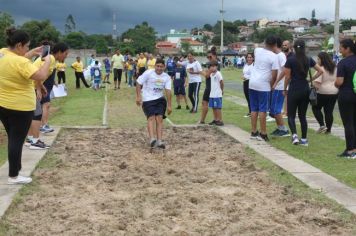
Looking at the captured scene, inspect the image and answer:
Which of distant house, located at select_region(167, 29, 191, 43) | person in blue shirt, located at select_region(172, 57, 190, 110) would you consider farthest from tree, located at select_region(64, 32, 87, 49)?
person in blue shirt, located at select_region(172, 57, 190, 110)

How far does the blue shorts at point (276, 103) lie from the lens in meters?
11.3

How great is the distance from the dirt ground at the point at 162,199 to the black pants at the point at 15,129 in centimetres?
41

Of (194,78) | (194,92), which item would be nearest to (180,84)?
(194,92)

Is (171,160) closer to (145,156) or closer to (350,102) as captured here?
(145,156)

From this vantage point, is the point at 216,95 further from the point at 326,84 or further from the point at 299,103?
the point at 299,103

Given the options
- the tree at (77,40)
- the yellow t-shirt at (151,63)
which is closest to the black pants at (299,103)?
the yellow t-shirt at (151,63)

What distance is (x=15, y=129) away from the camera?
6.75 m

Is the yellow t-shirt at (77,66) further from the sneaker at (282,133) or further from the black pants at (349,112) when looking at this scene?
the black pants at (349,112)

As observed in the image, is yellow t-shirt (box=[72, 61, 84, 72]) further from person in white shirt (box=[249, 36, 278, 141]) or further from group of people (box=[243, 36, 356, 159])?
person in white shirt (box=[249, 36, 278, 141])

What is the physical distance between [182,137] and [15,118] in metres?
4.82

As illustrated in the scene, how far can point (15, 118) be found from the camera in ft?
22.1

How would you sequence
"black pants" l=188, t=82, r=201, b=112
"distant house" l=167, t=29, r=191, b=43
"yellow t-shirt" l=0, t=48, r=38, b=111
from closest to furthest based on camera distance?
"yellow t-shirt" l=0, t=48, r=38, b=111 < "black pants" l=188, t=82, r=201, b=112 < "distant house" l=167, t=29, r=191, b=43

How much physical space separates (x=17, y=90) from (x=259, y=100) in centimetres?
497

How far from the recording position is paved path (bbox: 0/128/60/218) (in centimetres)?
605
